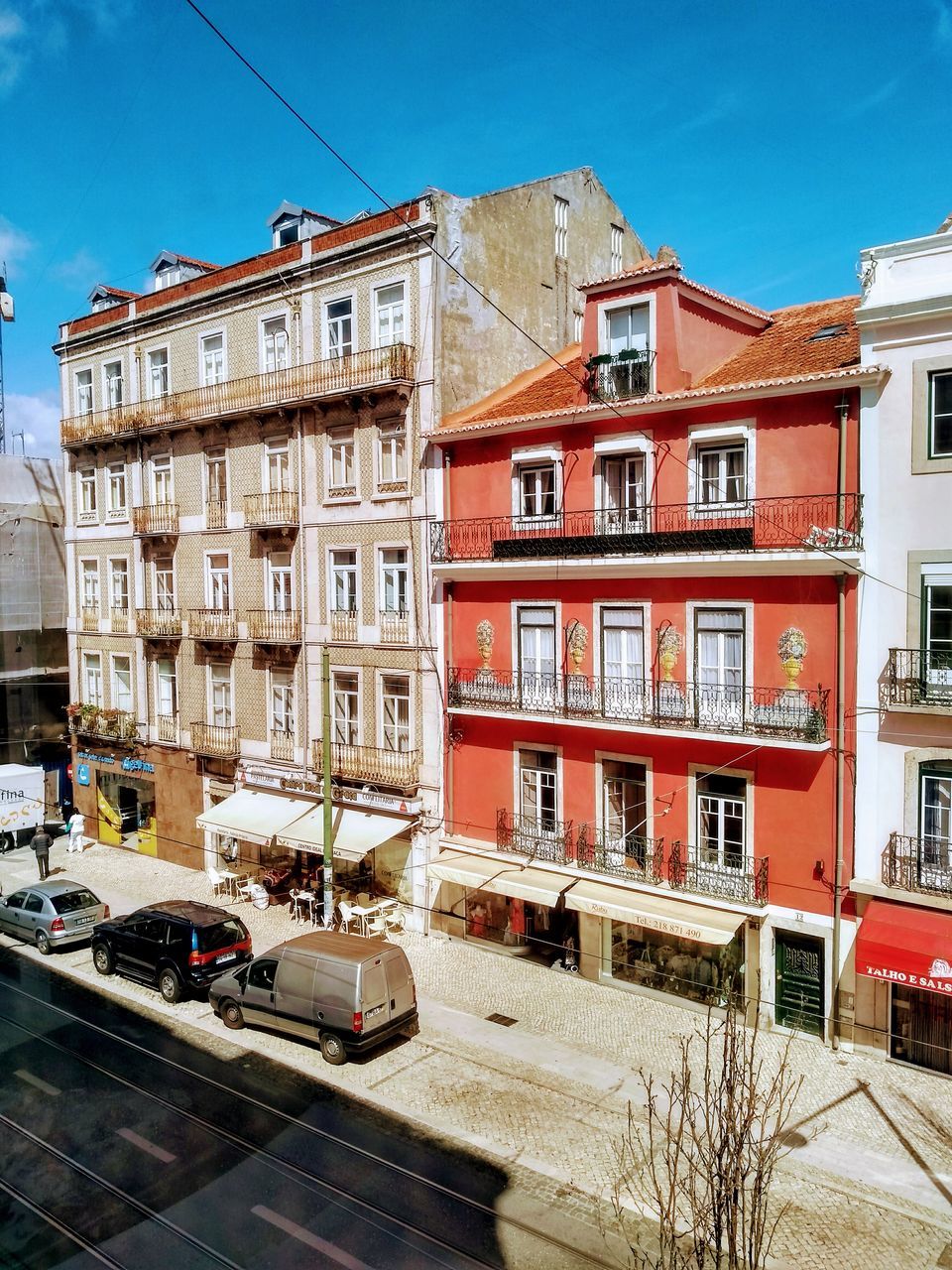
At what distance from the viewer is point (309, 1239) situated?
1237 centimetres

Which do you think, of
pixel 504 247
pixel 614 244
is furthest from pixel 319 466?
pixel 614 244

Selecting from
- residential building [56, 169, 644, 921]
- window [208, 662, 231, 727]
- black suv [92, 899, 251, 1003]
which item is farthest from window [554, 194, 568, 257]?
black suv [92, 899, 251, 1003]

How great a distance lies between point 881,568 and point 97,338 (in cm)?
2886

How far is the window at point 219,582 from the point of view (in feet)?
97.3

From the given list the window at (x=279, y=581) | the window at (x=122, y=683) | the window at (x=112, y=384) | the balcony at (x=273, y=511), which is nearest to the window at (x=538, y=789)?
the window at (x=279, y=581)

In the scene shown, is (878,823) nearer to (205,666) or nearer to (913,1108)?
(913,1108)

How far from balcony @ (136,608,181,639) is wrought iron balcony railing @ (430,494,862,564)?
11.5 metres

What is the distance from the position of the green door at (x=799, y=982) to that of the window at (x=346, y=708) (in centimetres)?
1251

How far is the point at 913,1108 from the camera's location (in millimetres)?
16000

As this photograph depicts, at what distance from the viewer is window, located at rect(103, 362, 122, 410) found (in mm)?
33906

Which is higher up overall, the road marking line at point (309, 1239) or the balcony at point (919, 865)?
the balcony at point (919, 865)

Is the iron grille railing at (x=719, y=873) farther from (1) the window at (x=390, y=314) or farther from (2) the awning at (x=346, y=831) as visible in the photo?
(1) the window at (x=390, y=314)

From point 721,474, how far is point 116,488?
76.1 ft

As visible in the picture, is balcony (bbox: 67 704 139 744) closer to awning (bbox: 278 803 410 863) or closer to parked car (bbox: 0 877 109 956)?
parked car (bbox: 0 877 109 956)
